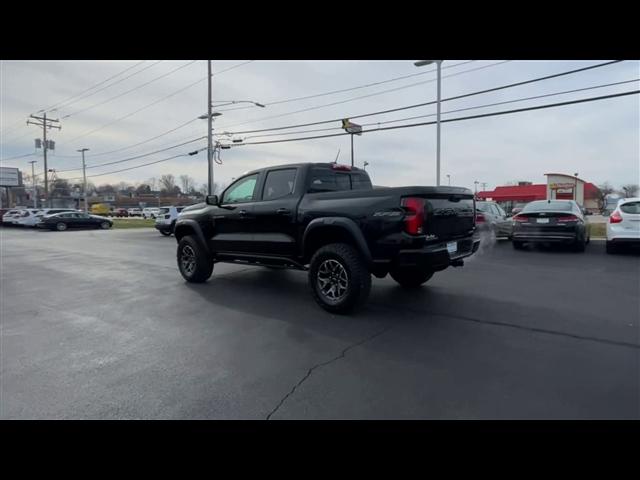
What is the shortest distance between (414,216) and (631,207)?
27.0ft

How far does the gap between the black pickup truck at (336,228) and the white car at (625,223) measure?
6439 millimetres

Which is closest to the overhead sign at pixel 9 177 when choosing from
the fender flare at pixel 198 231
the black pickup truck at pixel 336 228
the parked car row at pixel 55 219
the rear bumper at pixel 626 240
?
the parked car row at pixel 55 219

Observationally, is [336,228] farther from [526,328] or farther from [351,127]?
[351,127]

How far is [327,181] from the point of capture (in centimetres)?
559

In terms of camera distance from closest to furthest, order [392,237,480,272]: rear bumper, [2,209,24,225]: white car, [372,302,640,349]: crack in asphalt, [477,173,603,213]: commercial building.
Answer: [372,302,640,349]: crack in asphalt → [392,237,480,272]: rear bumper → [2,209,24,225]: white car → [477,173,603,213]: commercial building

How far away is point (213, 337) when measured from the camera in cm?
401

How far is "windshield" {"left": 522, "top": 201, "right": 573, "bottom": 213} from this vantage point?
10156 mm

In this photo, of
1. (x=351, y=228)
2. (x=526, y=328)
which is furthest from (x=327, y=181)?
(x=526, y=328)

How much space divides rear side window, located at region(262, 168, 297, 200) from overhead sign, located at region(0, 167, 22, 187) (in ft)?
205

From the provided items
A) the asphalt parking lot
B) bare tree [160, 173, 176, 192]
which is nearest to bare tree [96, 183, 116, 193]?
bare tree [160, 173, 176, 192]

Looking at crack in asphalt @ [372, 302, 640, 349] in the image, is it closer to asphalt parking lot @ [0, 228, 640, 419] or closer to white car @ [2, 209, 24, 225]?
asphalt parking lot @ [0, 228, 640, 419]
